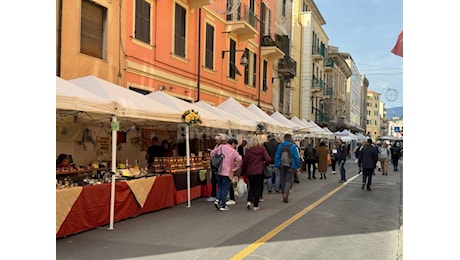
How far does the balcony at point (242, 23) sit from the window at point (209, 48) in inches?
65.5

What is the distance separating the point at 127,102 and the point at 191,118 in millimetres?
2225

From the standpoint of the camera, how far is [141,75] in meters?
14.3

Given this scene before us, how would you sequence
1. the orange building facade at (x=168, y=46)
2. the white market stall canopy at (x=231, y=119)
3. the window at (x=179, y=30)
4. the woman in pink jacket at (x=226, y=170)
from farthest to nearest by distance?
1. the window at (x=179, y=30)
2. the white market stall canopy at (x=231, y=119)
3. the orange building facade at (x=168, y=46)
4. the woman in pink jacket at (x=226, y=170)

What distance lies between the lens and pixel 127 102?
8836 millimetres

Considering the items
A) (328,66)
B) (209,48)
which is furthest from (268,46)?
(328,66)

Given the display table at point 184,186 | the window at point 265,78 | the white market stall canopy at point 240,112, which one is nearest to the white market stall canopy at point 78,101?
the display table at point 184,186

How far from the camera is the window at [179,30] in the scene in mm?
16484

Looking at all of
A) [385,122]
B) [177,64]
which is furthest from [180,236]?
[385,122]

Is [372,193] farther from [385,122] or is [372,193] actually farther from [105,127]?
[385,122]

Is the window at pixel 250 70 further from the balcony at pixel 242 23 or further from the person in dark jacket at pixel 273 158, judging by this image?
the person in dark jacket at pixel 273 158

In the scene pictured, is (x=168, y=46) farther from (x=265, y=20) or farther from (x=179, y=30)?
(x=265, y=20)
